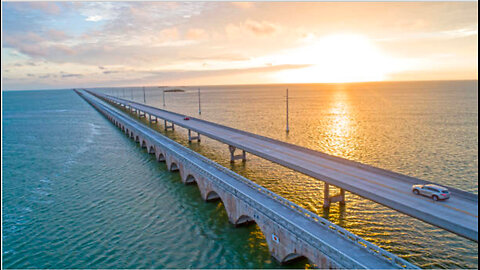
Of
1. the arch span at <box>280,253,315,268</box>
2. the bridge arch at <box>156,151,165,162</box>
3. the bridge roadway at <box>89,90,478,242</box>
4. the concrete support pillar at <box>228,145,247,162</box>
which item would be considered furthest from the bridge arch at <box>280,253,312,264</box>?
the bridge arch at <box>156,151,165,162</box>

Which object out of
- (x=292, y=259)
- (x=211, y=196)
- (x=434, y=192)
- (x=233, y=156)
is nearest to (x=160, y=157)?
(x=233, y=156)

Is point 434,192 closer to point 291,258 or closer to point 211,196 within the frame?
point 291,258

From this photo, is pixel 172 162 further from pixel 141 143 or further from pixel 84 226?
pixel 141 143

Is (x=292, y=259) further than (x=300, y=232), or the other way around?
(x=292, y=259)

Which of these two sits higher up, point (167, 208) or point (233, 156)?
point (233, 156)

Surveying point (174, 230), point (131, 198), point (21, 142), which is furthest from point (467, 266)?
point (21, 142)

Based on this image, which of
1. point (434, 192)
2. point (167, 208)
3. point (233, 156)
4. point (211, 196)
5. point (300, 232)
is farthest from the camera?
point (233, 156)

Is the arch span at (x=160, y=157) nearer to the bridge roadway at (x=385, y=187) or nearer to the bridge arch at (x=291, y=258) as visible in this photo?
the bridge roadway at (x=385, y=187)

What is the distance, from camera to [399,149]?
57625 mm

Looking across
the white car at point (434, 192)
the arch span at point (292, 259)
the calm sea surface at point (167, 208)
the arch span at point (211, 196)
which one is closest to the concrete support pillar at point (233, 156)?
the calm sea surface at point (167, 208)

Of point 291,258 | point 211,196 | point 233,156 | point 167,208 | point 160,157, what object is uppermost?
point 233,156

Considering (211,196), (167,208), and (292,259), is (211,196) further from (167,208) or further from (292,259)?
(292,259)

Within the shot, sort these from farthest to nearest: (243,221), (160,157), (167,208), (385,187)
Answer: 1. (160,157)
2. (167,208)
3. (243,221)
4. (385,187)

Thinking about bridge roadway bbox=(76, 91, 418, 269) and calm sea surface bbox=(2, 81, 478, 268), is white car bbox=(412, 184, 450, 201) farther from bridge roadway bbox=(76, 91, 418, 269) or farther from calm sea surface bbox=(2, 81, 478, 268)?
bridge roadway bbox=(76, 91, 418, 269)
